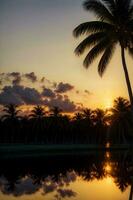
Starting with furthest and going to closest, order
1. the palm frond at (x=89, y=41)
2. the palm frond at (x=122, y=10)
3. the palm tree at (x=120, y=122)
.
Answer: the palm tree at (x=120, y=122), the palm frond at (x=89, y=41), the palm frond at (x=122, y=10)

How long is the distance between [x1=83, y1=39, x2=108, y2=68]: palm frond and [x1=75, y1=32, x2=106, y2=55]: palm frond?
0.88ft

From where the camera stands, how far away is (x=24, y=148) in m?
76.1

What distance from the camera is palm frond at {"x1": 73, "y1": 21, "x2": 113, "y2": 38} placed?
1019 inches

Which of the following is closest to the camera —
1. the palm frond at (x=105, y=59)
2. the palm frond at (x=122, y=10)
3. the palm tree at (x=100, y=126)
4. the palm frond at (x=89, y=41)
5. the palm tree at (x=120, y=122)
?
the palm frond at (x=122, y=10)

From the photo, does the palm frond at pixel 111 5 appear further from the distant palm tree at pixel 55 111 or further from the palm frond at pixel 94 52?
the distant palm tree at pixel 55 111

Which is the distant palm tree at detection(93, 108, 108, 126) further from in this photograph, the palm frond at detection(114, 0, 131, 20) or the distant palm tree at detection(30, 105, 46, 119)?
the palm frond at detection(114, 0, 131, 20)

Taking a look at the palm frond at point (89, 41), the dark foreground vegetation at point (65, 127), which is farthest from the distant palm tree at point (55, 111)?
the palm frond at point (89, 41)

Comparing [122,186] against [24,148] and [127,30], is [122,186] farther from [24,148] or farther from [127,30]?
[24,148]

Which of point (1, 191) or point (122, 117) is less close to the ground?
point (122, 117)

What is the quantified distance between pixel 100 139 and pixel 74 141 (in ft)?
21.0

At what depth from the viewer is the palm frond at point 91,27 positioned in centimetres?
2589

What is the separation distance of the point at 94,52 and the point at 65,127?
275 feet

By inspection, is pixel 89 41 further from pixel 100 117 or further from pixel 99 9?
pixel 100 117

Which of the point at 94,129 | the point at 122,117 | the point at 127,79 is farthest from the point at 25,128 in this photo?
the point at 127,79
